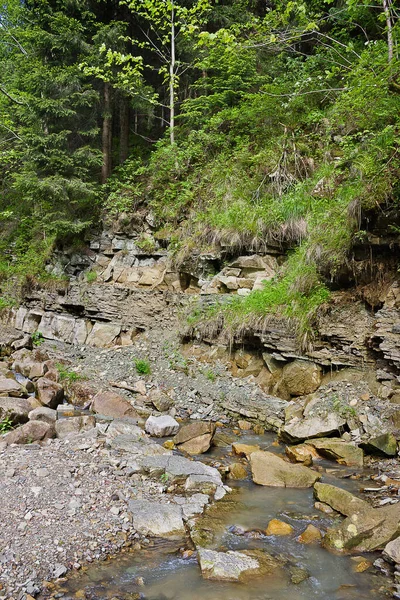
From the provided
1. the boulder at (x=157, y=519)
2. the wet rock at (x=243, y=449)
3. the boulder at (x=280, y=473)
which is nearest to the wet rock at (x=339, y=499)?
the boulder at (x=280, y=473)

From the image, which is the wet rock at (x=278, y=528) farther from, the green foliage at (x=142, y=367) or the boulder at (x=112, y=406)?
the green foliage at (x=142, y=367)

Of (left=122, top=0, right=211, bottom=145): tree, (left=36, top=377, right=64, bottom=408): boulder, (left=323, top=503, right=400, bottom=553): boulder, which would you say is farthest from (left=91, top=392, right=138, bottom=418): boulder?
(left=122, top=0, right=211, bottom=145): tree

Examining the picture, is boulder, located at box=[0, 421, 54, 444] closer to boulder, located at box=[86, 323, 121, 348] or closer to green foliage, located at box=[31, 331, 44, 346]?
boulder, located at box=[86, 323, 121, 348]

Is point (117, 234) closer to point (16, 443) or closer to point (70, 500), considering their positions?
point (16, 443)

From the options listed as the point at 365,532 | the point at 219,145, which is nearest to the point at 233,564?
the point at 365,532

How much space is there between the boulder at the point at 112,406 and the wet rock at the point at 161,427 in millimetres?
877

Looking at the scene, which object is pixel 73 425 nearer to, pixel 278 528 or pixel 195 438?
pixel 195 438

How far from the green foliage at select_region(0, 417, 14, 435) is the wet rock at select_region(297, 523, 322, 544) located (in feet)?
17.8

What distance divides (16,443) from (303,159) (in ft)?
36.1

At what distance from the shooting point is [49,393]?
981 cm

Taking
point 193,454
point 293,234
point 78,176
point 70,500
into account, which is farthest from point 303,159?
point 70,500

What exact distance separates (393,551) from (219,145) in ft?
44.7

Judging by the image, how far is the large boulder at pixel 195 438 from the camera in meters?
7.45

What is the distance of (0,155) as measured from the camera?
55.0 feet
